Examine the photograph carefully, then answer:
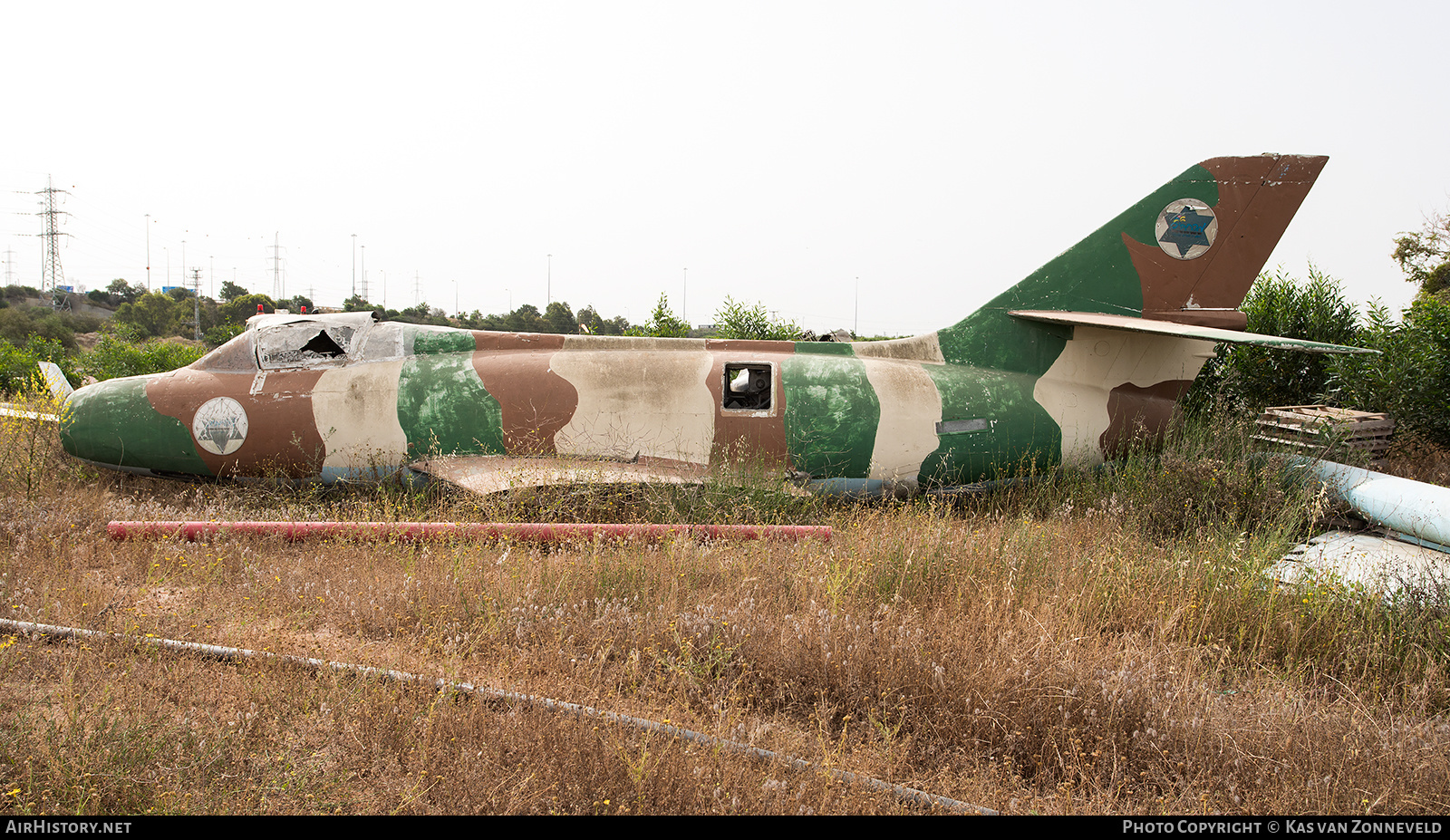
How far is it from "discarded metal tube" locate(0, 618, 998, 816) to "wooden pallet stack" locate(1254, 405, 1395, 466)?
25.2 ft

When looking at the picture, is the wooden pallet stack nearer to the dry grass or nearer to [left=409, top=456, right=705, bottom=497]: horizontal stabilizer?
the dry grass

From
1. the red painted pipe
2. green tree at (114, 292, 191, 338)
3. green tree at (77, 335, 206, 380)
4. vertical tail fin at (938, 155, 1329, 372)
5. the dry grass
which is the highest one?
green tree at (114, 292, 191, 338)

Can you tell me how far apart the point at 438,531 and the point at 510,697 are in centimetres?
270

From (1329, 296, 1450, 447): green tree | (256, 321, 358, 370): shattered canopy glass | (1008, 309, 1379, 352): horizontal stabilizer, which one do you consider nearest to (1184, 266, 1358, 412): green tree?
(1329, 296, 1450, 447): green tree

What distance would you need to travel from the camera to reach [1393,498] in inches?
272

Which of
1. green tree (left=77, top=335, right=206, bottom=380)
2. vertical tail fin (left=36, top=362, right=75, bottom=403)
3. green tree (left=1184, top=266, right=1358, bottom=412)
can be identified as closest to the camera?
vertical tail fin (left=36, top=362, right=75, bottom=403)

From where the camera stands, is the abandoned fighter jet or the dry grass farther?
the abandoned fighter jet

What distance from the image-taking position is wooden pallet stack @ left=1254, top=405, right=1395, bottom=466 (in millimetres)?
8156

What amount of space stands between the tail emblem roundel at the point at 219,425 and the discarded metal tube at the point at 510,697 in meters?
3.29

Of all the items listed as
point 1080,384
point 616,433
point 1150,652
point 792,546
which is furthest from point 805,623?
point 1080,384

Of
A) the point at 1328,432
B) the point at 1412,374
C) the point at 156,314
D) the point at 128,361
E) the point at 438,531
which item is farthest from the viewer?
the point at 156,314

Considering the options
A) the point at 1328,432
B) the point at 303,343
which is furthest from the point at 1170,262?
the point at 303,343

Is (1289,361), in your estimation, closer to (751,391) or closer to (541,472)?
(751,391)
